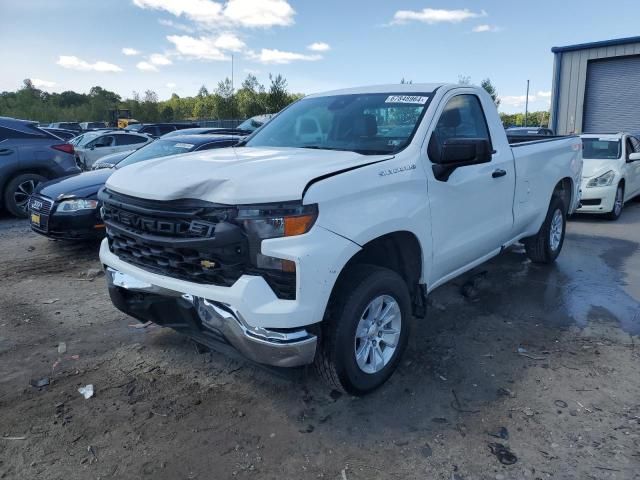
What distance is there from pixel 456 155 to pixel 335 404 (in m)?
1.83

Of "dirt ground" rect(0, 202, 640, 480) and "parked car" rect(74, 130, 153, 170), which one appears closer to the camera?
"dirt ground" rect(0, 202, 640, 480)

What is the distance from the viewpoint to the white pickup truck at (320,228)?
2.69 metres

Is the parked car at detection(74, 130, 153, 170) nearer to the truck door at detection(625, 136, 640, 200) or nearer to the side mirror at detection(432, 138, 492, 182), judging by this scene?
the truck door at detection(625, 136, 640, 200)

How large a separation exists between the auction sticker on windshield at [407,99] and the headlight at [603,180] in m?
6.82

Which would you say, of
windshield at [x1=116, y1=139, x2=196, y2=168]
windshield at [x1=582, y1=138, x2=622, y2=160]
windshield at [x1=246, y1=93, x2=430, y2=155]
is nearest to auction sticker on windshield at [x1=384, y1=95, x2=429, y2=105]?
windshield at [x1=246, y1=93, x2=430, y2=155]

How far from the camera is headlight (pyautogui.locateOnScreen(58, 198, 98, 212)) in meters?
6.49

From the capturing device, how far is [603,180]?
30.7 ft

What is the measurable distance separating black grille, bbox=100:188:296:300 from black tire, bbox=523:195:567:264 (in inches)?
164

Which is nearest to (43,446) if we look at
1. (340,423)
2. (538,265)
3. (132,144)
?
(340,423)

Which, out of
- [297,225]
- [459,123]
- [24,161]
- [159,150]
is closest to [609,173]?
[459,123]

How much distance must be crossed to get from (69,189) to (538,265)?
5.98m

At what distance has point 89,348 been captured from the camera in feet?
13.3

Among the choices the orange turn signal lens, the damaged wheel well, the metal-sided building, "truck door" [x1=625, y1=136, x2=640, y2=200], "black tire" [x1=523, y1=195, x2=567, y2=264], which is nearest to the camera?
the orange turn signal lens

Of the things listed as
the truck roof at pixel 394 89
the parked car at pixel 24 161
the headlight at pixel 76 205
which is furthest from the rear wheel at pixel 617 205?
the parked car at pixel 24 161
